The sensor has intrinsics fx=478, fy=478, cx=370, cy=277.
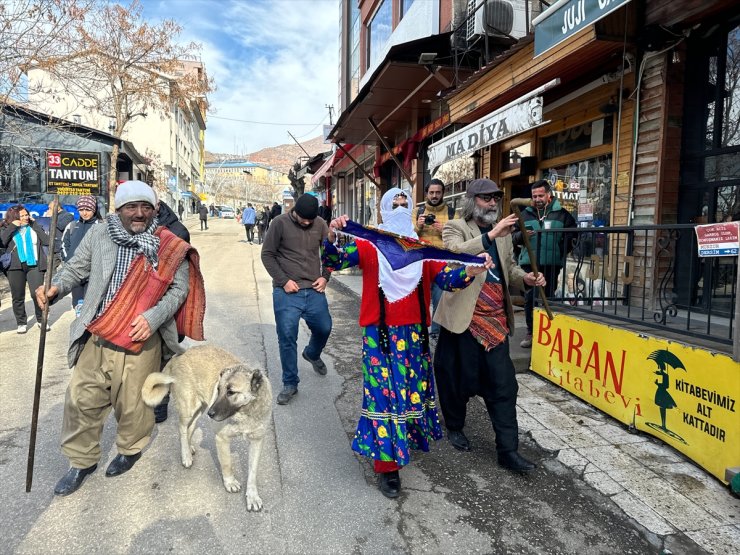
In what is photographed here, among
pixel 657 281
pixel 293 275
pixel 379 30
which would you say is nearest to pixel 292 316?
pixel 293 275

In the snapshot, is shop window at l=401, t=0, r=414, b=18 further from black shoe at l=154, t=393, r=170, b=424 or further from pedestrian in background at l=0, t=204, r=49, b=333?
black shoe at l=154, t=393, r=170, b=424

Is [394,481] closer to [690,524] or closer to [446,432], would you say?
[446,432]

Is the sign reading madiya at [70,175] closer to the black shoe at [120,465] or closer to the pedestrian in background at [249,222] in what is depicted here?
the black shoe at [120,465]

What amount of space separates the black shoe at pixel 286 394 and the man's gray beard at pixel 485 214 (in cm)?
236

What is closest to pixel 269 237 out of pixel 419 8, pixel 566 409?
pixel 566 409

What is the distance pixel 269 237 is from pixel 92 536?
274 centimetres

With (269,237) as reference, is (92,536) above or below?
below

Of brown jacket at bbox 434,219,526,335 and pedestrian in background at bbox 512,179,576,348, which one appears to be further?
pedestrian in background at bbox 512,179,576,348

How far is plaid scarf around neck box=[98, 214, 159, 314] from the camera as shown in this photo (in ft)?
9.62

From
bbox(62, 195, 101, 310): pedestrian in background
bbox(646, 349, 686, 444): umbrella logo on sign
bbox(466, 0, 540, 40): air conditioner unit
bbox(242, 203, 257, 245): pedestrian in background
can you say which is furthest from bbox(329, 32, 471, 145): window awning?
bbox(242, 203, 257, 245): pedestrian in background

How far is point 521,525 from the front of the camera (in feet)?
8.78

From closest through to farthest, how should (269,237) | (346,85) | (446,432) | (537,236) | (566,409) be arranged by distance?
(446,432) < (566,409) < (269,237) < (537,236) < (346,85)

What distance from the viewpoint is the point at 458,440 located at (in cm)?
357

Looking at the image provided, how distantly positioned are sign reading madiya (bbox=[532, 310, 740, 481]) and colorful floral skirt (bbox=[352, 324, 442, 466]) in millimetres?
1824
